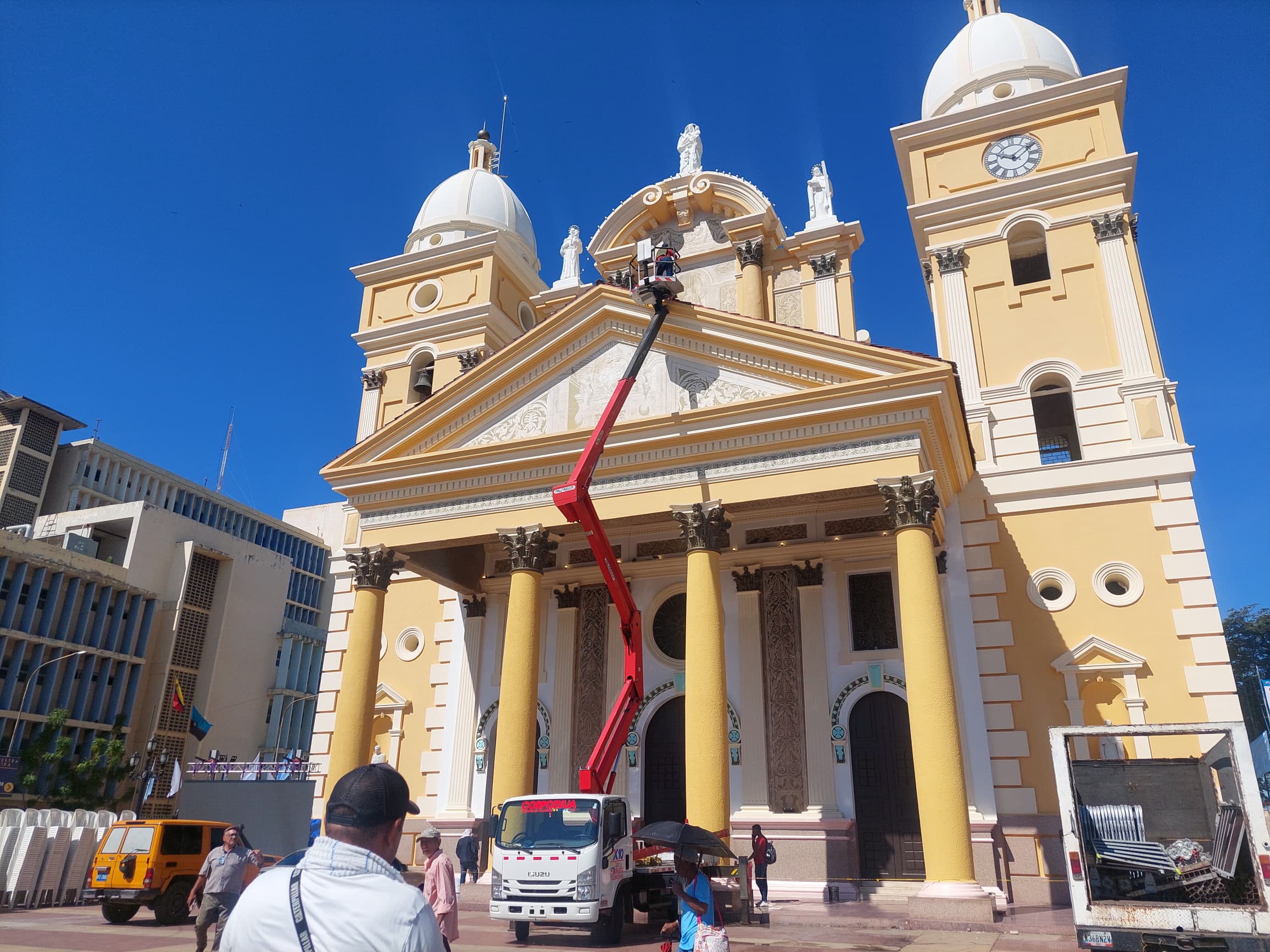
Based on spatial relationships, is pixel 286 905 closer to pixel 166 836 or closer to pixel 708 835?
pixel 708 835

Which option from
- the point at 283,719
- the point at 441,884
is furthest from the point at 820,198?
the point at 283,719

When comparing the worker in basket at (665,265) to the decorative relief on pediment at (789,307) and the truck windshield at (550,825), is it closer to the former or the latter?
the decorative relief on pediment at (789,307)

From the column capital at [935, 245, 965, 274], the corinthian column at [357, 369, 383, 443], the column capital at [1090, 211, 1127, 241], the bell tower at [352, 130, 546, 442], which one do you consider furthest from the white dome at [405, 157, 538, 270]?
the column capital at [1090, 211, 1127, 241]

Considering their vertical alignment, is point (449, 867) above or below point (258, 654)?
below

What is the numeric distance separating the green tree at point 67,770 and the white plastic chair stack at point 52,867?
2749cm

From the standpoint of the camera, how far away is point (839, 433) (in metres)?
16.8

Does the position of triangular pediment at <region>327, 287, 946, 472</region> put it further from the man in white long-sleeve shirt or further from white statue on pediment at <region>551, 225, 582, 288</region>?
the man in white long-sleeve shirt

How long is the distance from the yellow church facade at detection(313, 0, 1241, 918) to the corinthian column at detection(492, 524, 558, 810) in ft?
0.20

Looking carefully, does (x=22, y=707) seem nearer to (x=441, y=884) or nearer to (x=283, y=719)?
(x=283, y=719)

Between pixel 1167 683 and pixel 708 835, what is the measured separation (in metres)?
12.1

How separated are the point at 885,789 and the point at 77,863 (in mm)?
16447

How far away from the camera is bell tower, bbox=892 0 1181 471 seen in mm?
19875

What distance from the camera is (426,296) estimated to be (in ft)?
94.3

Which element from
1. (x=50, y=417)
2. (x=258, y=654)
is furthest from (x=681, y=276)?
(x=50, y=417)
